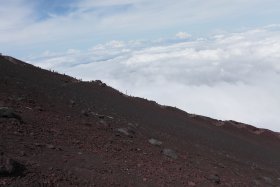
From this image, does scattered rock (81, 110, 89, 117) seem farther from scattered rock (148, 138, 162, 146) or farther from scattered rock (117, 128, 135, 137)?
scattered rock (148, 138, 162, 146)

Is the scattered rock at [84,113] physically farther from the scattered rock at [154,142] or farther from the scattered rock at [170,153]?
the scattered rock at [170,153]

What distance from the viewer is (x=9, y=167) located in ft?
23.7

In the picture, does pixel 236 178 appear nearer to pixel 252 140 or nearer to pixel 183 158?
pixel 183 158

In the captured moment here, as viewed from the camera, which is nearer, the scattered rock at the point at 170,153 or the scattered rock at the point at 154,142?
the scattered rock at the point at 170,153

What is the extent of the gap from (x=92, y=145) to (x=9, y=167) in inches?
125

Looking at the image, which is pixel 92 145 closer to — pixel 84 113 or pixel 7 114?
pixel 7 114

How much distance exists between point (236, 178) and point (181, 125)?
25.1 ft

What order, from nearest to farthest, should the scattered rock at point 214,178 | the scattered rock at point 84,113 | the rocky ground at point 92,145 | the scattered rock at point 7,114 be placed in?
the rocky ground at point 92,145 → the scattered rock at point 7,114 → the scattered rock at point 214,178 → the scattered rock at point 84,113

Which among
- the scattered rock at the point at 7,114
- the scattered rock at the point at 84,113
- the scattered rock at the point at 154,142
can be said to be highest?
the scattered rock at the point at 84,113

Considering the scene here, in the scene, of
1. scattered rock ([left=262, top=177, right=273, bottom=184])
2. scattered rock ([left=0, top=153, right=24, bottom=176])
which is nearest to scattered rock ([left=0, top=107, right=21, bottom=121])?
scattered rock ([left=0, top=153, right=24, bottom=176])

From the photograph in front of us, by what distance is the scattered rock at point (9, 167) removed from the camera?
719cm

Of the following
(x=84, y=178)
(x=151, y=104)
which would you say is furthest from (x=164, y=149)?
(x=151, y=104)

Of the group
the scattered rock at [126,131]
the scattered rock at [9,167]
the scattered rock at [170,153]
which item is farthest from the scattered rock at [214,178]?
the scattered rock at [9,167]

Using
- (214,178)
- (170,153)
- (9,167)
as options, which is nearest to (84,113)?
(170,153)
